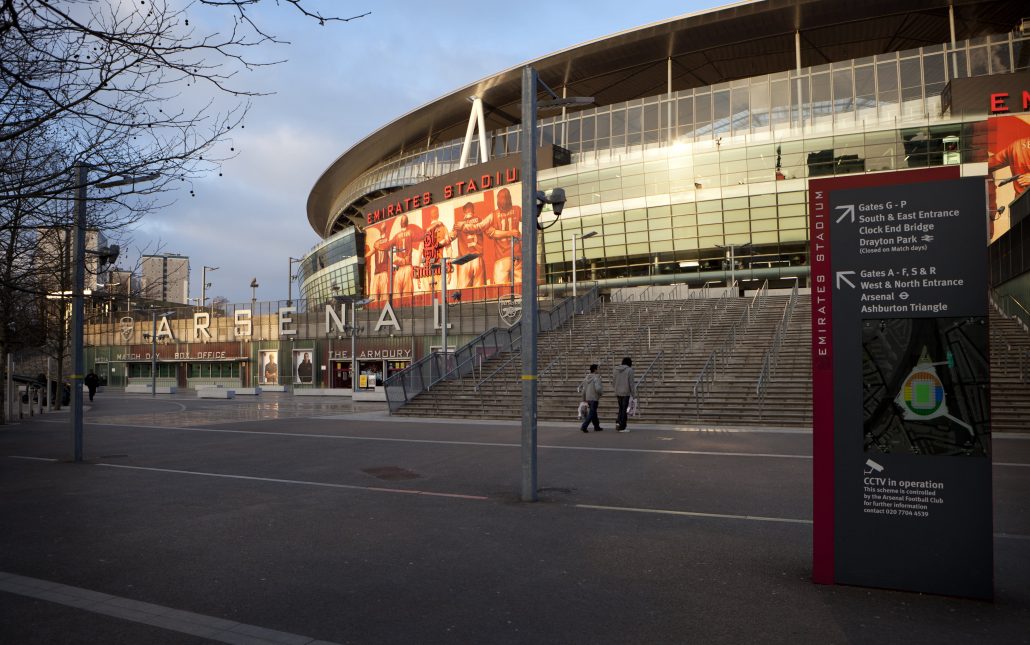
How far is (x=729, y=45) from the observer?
52531 mm

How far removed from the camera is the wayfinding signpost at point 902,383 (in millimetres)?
5133

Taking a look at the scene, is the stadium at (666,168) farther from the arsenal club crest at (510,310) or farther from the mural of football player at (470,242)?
the arsenal club crest at (510,310)

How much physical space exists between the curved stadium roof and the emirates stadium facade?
0.52 feet

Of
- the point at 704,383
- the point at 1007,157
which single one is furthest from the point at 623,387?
the point at 1007,157

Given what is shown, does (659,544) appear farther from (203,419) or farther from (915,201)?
(203,419)

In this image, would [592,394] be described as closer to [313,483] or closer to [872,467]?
[313,483]

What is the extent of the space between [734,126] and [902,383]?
47701 mm

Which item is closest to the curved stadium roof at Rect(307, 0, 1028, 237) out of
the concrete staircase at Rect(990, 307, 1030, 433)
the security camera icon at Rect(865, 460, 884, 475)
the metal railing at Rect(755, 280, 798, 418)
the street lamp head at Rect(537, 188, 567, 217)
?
the metal railing at Rect(755, 280, 798, 418)

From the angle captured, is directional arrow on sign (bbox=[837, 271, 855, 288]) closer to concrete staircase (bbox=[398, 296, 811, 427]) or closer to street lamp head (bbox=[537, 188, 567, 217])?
street lamp head (bbox=[537, 188, 567, 217])

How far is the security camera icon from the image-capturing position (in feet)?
17.7

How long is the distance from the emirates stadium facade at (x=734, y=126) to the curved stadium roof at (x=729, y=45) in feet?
0.52

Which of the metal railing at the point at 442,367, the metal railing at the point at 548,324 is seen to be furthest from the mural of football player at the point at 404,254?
the metal railing at the point at 442,367

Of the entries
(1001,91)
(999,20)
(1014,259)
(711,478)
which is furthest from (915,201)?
(999,20)

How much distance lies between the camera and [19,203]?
7.64m
